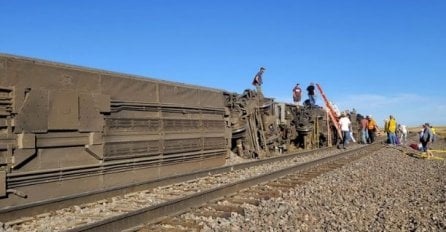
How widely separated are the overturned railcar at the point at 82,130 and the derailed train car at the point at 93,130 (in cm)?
2

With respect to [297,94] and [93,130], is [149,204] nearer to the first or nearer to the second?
[93,130]

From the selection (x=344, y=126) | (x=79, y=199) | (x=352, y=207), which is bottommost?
(x=352, y=207)

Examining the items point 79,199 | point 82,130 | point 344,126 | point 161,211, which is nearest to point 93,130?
point 82,130

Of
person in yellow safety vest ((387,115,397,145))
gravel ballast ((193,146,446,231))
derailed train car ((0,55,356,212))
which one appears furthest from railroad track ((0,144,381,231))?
person in yellow safety vest ((387,115,397,145))

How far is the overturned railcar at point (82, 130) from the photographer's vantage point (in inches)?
316

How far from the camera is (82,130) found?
9477 millimetres

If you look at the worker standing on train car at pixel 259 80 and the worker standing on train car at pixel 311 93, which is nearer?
the worker standing on train car at pixel 259 80

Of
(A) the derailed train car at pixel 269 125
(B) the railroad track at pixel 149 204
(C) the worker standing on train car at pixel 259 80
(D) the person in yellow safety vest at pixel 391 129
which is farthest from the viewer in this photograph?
(D) the person in yellow safety vest at pixel 391 129

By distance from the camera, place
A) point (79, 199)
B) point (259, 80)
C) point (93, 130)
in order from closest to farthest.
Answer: point (79, 199) < point (93, 130) < point (259, 80)

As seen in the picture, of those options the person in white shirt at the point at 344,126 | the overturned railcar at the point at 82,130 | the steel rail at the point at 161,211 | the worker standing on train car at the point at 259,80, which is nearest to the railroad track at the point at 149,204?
the steel rail at the point at 161,211

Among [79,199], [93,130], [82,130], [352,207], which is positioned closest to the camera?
[352,207]

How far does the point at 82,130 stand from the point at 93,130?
29 centimetres

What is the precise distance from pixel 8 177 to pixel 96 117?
2418mm

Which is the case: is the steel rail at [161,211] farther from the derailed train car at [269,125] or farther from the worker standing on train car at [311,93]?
the worker standing on train car at [311,93]
